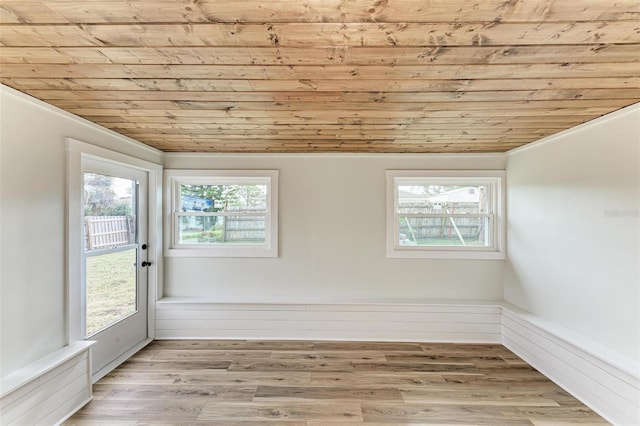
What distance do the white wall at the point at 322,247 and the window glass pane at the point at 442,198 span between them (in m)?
0.28

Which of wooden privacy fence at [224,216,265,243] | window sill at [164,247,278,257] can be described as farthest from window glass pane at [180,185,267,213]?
window sill at [164,247,278,257]

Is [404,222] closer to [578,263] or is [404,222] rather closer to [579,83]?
[578,263]

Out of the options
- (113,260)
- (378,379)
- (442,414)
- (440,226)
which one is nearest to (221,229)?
(113,260)

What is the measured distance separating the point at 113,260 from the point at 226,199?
1370 mm

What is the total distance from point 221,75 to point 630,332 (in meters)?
3.28

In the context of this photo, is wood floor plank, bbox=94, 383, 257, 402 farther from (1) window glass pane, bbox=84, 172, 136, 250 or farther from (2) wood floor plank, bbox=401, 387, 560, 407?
(2) wood floor plank, bbox=401, 387, 560, 407

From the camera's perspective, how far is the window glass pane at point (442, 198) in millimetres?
3773

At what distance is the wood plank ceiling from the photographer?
120 cm

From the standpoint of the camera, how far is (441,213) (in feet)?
12.4

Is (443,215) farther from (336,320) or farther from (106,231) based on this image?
(106,231)

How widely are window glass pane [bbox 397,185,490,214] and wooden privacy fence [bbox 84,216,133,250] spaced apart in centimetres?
315

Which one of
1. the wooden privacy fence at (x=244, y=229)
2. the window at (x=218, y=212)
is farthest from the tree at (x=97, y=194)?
the wooden privacy fence at (x=244, y=229)

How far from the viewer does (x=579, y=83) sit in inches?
69.1

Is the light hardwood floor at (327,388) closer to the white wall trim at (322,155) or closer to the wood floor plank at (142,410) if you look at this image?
the wood floor plank at (142,410)
